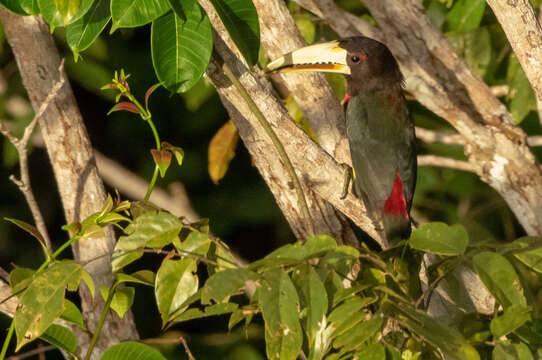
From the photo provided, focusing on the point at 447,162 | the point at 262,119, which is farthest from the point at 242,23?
the point at 447,162

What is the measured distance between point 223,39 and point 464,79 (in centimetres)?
137

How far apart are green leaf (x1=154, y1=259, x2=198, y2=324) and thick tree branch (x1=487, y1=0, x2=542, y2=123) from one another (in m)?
1.22

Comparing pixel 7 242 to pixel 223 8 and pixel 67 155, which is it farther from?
pixel 223 8

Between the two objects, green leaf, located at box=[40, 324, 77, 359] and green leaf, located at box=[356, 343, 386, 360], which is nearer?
green leaf, located at box=[356, 343, 386, 360]

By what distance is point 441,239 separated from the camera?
5.06ft

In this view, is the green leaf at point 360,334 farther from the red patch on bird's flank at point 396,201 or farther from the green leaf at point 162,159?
the red patch on bird's flank at point 396,201

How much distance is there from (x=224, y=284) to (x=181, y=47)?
0.64 metres

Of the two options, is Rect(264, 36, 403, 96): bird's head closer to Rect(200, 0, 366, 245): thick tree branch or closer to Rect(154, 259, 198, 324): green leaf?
Rect(200, 0, 366, 245): thick tree branch

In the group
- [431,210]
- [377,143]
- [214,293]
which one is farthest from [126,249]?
[431,210]

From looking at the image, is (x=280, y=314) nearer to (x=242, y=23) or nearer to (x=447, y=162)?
(x=242, y=23)

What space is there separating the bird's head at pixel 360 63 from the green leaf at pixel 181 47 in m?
1.04

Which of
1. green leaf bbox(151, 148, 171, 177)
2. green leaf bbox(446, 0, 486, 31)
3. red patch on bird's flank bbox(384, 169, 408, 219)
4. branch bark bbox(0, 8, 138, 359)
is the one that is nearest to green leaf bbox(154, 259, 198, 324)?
green leaf bbox(151, 148, 171, 177)

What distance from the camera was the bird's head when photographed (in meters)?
2.97

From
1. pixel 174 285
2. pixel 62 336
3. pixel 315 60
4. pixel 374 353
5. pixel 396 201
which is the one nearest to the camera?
pixel 374 353
